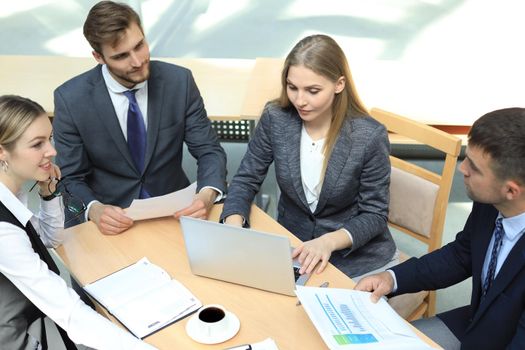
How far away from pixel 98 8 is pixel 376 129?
106cm

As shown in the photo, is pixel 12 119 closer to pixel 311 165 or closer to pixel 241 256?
pixel 241 256

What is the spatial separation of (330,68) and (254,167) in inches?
18.8

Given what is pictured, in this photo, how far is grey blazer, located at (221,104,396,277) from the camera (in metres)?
1.83

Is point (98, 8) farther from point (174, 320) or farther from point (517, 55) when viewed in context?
point (517, 55)

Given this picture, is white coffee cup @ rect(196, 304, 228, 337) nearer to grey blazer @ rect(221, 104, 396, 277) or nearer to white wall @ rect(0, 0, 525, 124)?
grey blazer @ rect(221, 104, 396, 277)

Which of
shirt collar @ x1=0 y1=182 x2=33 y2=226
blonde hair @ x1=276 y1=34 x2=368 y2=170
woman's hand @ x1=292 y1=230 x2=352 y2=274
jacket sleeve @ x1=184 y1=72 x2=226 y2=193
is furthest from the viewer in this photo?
jacket sleeve @ x1=184 y1=72 x2=226 y2=193

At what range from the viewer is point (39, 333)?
1536 millimetres

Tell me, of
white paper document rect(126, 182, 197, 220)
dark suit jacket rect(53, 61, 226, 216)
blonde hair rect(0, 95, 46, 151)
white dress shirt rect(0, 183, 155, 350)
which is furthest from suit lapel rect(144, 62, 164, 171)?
white dress shirt rect(0, 183, 155, 350)

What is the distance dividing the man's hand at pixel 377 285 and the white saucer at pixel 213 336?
36 centimetres

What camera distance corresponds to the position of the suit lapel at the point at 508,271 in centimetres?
141

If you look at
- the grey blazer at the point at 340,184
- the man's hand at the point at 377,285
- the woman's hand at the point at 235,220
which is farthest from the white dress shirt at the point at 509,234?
the woman's hand at the point at 235,220

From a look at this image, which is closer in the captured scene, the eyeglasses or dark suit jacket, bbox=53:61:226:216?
the eyeglasses

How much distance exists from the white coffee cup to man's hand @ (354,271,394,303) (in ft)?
1.29

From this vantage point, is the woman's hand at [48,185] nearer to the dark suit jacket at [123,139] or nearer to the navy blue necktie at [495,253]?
the dark suit jacket at [123,139]
